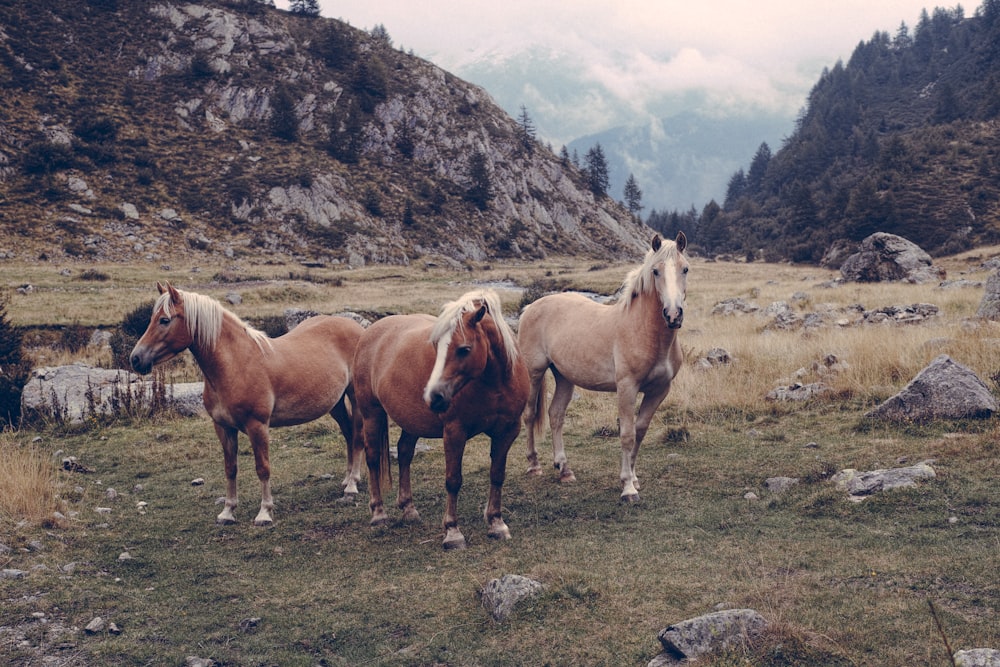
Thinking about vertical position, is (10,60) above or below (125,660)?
above

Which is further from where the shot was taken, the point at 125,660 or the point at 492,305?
the point at 492,305

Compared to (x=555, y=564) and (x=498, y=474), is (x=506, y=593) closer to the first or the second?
(x=555, y=564)

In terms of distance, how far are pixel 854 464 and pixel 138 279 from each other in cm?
3768

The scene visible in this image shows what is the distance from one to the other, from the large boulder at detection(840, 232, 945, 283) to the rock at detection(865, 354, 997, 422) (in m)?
25.5

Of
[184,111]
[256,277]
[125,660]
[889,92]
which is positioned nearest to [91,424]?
[125,660]

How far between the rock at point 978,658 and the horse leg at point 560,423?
19.0ft

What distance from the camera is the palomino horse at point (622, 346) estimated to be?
8.09 m

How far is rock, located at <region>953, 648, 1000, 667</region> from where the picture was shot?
139 inches

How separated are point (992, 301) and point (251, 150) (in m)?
62.9

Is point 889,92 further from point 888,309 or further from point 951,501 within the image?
point 951,501

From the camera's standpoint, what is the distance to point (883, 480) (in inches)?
285

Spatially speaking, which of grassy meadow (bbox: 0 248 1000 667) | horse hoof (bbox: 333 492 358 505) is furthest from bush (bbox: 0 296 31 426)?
horse hoof (bbox: 333 492 358 505)

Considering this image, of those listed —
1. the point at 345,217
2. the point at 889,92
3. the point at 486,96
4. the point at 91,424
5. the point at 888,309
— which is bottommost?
the point at 91,424

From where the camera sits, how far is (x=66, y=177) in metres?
50.8
